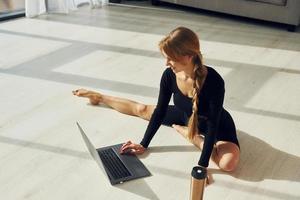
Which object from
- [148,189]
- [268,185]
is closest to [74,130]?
[148,189]

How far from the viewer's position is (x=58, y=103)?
246cm

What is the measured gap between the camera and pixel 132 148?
194 cm

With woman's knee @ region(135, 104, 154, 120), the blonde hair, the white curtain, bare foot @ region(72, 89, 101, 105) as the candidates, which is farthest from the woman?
the white curtain

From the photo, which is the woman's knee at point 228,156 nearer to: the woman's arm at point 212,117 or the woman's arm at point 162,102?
the woman's arm at point 212,117

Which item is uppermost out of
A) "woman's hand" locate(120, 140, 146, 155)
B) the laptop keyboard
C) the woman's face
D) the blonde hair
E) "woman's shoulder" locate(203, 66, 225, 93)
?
the blonde hair

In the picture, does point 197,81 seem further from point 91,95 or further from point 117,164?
point 91,95

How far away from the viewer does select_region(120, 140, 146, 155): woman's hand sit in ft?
6.33

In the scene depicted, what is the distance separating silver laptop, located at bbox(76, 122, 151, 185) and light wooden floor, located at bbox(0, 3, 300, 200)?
0.12 feet

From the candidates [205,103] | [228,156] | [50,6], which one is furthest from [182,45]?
[50,6]

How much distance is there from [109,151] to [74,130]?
1.00 feet

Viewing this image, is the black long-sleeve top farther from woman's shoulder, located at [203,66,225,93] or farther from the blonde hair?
the blonde hair

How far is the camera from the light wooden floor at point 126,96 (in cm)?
175

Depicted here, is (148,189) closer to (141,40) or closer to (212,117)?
(212,117)

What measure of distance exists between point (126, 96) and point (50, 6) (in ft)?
7.27
